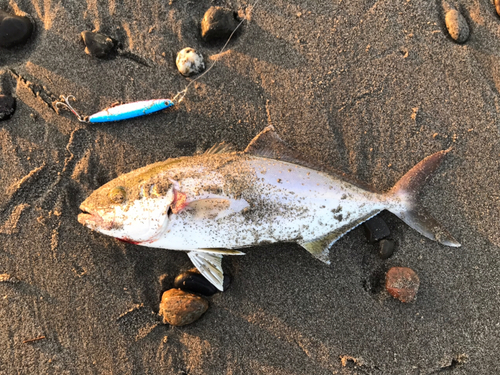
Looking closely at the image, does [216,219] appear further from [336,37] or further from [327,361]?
[336,37]

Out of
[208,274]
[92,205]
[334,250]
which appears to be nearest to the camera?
[92,205]

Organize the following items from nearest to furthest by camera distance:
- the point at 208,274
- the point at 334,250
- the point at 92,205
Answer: the point at 92,205 → the point at 208,274 → the point at 334,250

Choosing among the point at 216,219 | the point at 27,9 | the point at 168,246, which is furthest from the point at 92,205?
the point at 27,9

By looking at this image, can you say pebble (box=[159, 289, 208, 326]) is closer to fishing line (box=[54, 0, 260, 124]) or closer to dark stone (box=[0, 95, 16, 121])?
fishing line (box=[54, 0, 260, 124])

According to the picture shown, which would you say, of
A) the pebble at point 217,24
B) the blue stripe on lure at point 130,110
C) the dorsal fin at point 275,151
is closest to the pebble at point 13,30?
the blue stripe on lure at point 130,110

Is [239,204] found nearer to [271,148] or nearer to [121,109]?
[271,148]

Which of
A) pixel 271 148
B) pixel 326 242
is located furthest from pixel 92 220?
pixel 326 242
